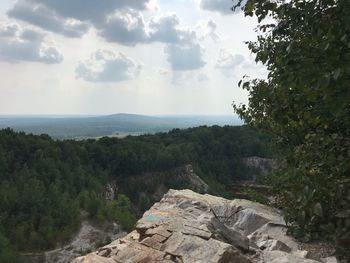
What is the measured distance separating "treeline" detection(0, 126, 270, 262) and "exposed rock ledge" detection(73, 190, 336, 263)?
75768mm

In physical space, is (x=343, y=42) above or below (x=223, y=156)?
above

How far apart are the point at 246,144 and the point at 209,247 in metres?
186

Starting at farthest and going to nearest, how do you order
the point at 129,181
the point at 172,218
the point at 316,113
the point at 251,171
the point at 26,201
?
the point at 251,171 → the point at 129,181 → the point at 26,201 → the point at 172,218 → the point at 316,113

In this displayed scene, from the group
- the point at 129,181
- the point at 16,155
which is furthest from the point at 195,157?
the point at 16,155

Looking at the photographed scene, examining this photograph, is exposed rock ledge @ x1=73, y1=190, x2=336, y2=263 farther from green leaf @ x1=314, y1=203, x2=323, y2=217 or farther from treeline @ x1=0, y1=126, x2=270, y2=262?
treeline @ x1=0, y1=126, x2=270, y2=262

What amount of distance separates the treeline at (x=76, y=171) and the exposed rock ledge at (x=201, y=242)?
75.8 metres

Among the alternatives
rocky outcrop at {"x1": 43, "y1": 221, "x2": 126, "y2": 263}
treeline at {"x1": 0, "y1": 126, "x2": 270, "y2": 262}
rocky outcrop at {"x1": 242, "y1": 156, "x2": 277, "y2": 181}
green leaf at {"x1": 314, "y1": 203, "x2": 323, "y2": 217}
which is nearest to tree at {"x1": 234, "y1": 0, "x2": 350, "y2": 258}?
green leaf at {"x1": 314, "y1": 203, "x2": 323, "y2": 217}

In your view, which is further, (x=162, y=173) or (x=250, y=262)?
(x=162, y=173)

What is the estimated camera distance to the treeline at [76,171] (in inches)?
4183

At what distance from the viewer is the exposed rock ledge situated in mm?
14352

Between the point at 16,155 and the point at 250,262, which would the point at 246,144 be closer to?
the point at 16,155

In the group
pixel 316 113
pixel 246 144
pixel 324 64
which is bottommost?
pixel 246 144

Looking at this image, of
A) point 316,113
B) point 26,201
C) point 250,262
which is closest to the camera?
point 316,113

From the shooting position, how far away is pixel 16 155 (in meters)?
133
